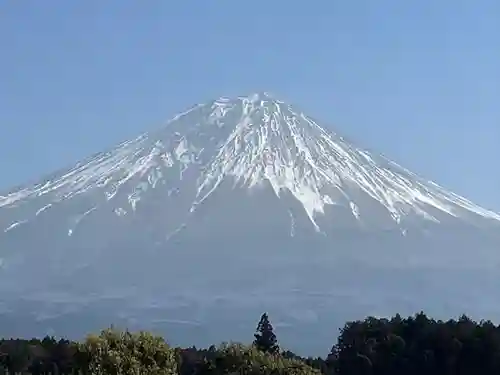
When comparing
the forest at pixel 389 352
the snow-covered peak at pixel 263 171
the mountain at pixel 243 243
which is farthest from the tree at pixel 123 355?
the snow-covered peak at pixel 263 171

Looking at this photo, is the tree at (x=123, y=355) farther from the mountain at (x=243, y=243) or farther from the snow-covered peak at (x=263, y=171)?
the snow-covered peak at (x=263, y=171)

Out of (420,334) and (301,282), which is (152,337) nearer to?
(420,334)

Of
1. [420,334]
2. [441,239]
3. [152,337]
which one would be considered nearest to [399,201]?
[441,239]

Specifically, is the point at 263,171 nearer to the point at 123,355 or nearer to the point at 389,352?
the point at 389,352

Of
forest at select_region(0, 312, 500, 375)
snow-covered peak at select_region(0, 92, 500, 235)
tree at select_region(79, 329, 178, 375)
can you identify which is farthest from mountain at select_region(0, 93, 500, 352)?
tree at select_region(79, 329, 178, 375)

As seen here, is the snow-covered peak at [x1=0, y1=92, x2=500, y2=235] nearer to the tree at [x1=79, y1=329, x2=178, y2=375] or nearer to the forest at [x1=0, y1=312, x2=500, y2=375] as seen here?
the forest at [x1=0, y1=312, x2=500, y2=375]
